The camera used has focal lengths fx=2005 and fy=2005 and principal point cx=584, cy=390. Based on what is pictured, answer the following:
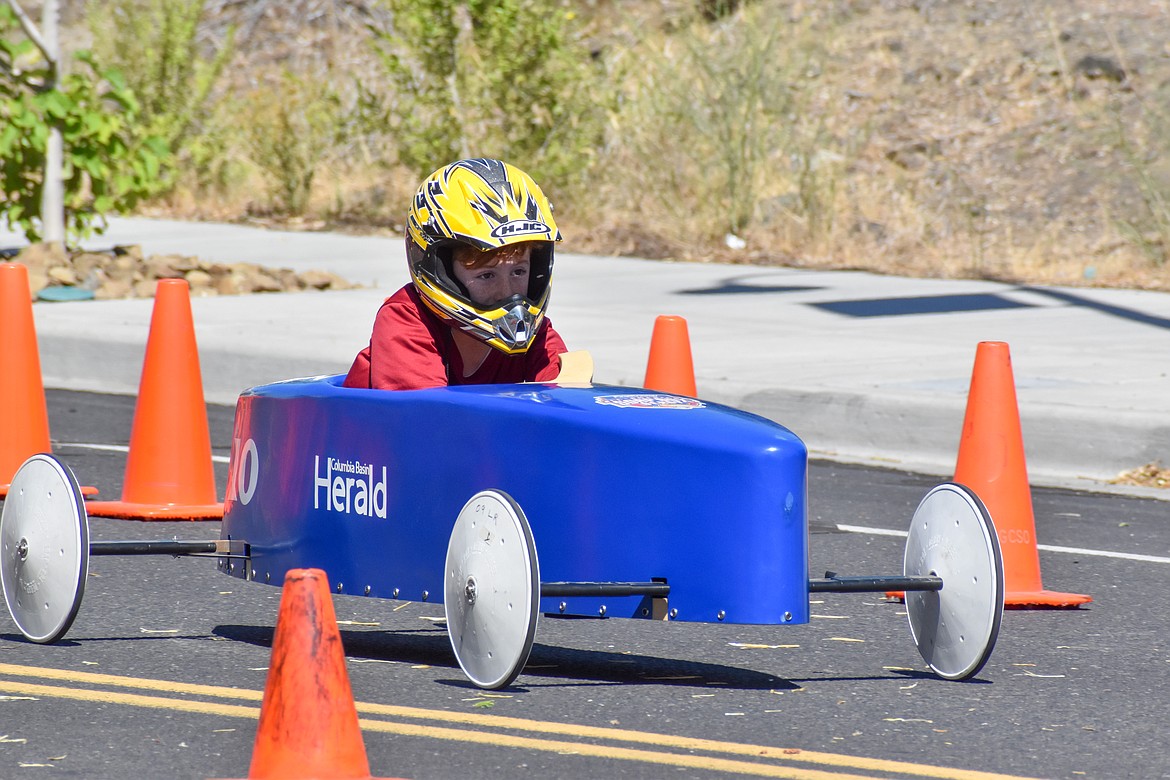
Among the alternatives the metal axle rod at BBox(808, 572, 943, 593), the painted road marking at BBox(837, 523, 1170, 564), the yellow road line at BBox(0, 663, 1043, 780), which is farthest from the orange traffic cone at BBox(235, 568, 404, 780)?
the painted road marking at BBox(837, 523, 1170, 564)

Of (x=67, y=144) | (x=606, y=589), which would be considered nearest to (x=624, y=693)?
(x=606, y=589)

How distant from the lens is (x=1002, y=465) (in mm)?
6715

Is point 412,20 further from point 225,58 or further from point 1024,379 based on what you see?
point 1024,379

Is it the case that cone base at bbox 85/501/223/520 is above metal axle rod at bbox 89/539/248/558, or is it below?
below

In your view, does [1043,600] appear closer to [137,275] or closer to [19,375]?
[19,375]

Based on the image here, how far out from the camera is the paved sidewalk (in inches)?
380

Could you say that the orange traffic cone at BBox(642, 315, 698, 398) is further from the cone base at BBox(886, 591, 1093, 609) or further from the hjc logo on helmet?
the hjc logo on helmet

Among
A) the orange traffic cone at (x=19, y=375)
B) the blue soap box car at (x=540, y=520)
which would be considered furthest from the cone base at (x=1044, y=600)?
the orange traffic cone at (x=19, y=375)

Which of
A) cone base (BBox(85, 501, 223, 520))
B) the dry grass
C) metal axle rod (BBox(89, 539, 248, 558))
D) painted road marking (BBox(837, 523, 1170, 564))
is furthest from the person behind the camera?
the dry grass

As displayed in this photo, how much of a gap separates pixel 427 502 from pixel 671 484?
742 mm

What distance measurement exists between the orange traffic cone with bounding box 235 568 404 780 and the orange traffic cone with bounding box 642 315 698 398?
4415 millimetres

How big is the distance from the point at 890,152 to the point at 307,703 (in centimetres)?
2062

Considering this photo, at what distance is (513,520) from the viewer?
190 inches

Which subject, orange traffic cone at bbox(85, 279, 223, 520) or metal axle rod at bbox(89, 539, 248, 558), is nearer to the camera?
metal axle rod at bbox(89, 539, 248, 558)
